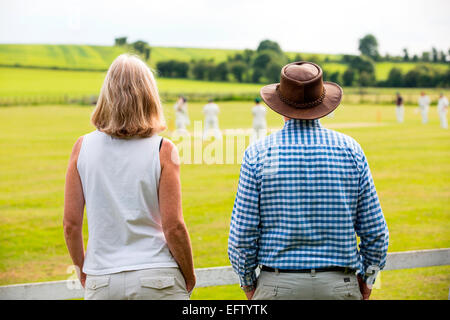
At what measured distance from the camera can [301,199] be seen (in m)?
2.24

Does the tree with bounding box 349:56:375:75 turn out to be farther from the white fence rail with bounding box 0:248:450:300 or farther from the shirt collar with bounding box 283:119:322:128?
the shirt collar with bounding box 283:119:322:128

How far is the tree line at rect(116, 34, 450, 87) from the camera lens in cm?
6700

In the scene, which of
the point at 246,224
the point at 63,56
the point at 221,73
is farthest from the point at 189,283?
the point at 63,56

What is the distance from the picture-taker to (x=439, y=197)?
1116cm

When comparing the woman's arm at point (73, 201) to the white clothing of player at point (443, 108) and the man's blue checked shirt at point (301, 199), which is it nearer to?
the man's blue checked shirt at point (301, 199)

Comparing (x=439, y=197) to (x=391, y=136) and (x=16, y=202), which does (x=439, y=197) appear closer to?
(x=16, y=202)

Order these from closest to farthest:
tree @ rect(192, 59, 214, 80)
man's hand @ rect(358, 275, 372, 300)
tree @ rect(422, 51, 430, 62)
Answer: man's hand @ rect(358, 275, 372, 300)
tree @ rect(422, 51, 430, 62)
tree @ rect(192, 59, 214, 80)

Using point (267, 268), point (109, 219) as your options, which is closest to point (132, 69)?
point (109, 219)

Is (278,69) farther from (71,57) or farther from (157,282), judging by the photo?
(157,282)

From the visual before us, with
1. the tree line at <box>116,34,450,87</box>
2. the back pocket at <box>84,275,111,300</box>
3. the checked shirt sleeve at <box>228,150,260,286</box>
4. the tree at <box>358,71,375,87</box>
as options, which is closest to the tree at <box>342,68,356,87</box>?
the tree line at <box>116,34,450,87</box>

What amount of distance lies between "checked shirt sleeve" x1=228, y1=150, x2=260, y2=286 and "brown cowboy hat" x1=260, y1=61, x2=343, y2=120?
0.31 metres

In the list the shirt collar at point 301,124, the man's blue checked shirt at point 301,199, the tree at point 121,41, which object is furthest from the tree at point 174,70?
the man's blue checked shirt at point 301,199

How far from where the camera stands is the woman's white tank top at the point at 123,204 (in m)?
2.20

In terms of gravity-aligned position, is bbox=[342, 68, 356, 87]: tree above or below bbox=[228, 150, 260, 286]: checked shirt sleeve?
above
